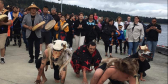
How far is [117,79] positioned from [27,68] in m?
3.07

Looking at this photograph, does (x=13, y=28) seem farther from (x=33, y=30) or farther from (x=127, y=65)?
(x=127, y=65)

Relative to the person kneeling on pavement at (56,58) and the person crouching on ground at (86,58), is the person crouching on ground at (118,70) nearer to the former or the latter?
the person kneeling on pavement at (56,58)

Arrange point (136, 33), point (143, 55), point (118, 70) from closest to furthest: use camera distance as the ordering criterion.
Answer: point (118, 70)
point (143, 55)
point (136, 33)

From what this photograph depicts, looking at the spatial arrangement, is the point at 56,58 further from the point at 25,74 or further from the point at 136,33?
the point at 136,33

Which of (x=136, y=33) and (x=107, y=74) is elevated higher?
(x=136, y=33)

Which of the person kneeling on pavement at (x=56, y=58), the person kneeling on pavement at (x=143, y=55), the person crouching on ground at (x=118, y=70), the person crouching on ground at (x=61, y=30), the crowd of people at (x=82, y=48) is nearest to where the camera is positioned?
the person crouching on ground at (x=118, y=70)

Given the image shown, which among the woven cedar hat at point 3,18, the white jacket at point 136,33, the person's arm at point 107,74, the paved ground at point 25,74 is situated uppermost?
the woven cedar hat at point 3,18

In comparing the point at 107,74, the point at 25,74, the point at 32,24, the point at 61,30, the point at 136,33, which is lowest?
the point at 25,74

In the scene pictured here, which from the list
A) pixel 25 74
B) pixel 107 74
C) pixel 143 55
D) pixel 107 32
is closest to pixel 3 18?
pixel 25 74

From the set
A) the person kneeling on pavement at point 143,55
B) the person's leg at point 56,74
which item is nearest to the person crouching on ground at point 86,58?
the person's leg at point 56,74

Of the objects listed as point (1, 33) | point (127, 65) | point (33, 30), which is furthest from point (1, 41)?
point (127, 65)

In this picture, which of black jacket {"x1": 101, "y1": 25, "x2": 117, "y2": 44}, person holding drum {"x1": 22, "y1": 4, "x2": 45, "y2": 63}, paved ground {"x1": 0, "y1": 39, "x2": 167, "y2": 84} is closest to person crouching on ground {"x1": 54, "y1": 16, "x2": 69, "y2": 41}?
black jacket {"x1": 101, "y1": 25, "x2": 117, "y2": 44}

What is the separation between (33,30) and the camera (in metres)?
5.74

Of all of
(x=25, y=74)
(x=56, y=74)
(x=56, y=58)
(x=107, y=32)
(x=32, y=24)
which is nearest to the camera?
(x=56, y=58)
